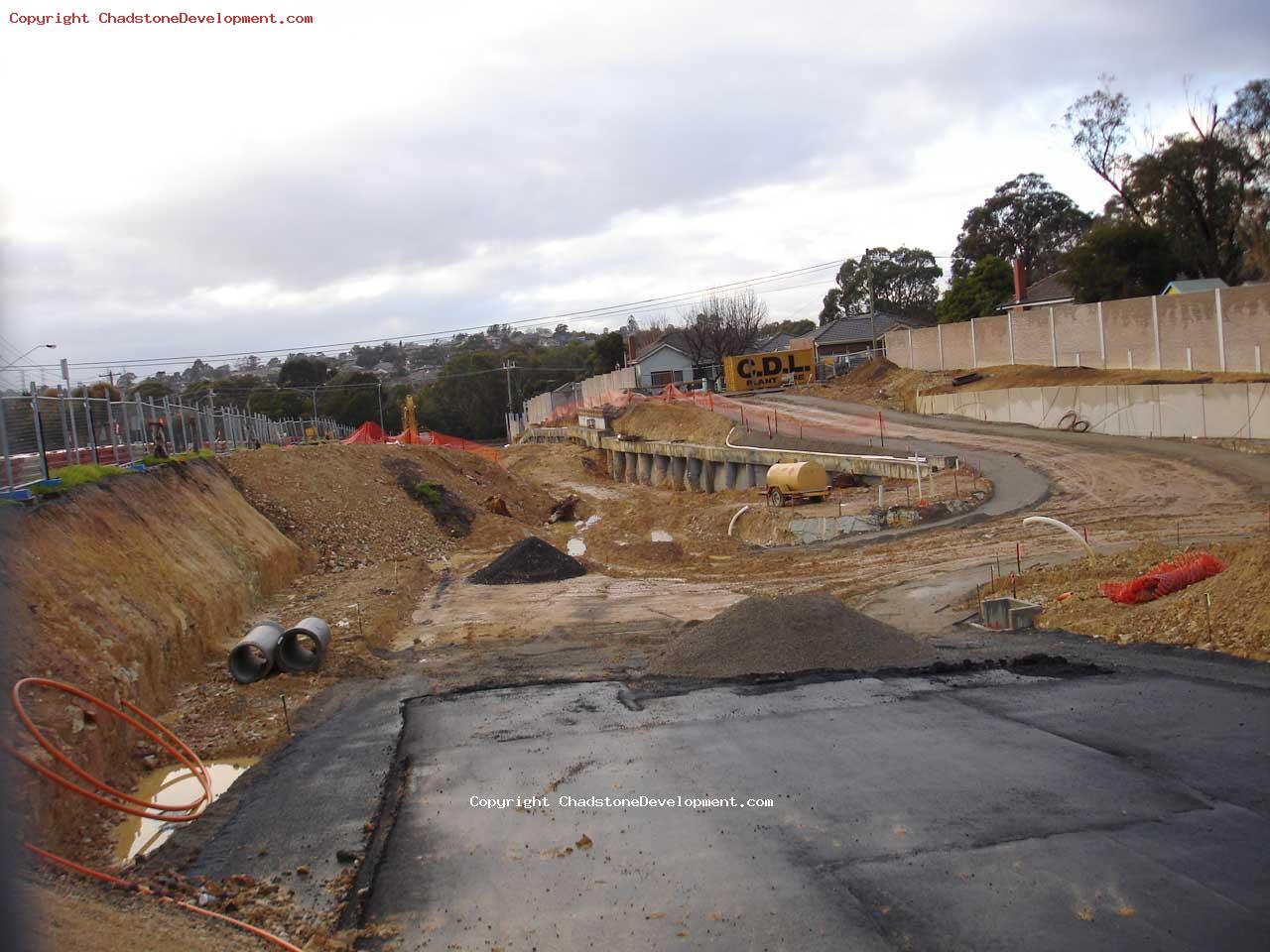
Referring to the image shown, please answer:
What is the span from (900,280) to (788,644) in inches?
3712

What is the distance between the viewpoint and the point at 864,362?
184 feet

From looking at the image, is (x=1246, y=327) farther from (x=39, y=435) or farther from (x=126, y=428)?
(x=39, y=435)

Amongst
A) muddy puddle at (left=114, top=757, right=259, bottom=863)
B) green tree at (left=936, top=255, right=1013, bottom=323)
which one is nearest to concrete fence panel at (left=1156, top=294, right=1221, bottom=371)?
green tree at (left=936, top=255, right=1013, bottom=323)

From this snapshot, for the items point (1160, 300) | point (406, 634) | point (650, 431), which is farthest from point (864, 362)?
point (406, 634)

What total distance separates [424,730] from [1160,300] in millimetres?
33041

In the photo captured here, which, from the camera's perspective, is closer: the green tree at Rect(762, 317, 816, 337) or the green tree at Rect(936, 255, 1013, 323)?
the green tree at Rect(936, 255, 1013, 323)

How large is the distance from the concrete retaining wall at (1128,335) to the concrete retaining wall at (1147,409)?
142 inches

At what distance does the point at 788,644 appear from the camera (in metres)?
12.3

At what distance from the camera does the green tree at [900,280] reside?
9969 cm

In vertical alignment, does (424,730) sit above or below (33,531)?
below

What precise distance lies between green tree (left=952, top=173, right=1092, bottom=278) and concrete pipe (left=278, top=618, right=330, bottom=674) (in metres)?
73.2

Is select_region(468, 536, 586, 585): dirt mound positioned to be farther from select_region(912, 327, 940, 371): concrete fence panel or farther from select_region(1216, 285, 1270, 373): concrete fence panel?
select_region(912, 327, 940, 371): concrete fence panel

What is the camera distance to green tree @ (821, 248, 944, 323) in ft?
327

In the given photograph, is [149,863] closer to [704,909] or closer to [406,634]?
[704,909]
